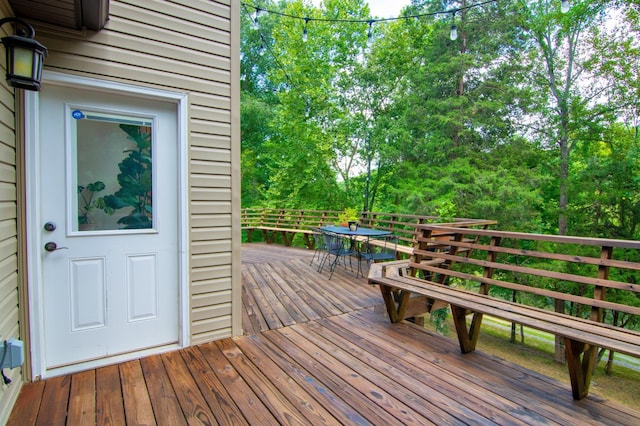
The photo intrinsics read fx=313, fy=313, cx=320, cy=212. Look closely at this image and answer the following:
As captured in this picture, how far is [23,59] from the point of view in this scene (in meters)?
1.44

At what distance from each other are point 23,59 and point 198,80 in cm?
113

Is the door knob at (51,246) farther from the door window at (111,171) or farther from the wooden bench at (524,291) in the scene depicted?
the wooden bench at (524,291)

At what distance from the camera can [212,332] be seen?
257 centimetres

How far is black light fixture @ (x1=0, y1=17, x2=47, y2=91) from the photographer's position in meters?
1.41

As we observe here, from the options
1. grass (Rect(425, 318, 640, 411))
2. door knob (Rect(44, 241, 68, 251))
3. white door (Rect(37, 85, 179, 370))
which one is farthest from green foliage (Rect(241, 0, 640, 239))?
door knob (Rect(44, 241, 68, 251))

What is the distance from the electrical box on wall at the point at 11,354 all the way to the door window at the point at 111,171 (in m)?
0.80

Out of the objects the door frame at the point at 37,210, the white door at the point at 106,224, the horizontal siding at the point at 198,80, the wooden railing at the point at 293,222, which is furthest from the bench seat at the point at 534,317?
the wooden railing at the point at 293,222

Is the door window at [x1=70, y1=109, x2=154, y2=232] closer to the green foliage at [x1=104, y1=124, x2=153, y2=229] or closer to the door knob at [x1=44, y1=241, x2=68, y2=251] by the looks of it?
the green foliage at [x1=104, y1=124, x2=153, y2=229]

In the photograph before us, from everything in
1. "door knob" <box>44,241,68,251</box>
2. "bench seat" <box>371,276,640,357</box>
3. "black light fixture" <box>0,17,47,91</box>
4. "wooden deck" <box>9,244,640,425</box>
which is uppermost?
"black light fixture" <box>0,17,47,91</box>

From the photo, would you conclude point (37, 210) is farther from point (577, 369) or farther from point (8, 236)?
point (577, 369)

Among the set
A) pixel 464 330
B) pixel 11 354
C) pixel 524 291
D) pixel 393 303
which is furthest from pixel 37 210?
pixel 524 291

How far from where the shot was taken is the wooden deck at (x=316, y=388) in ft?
5.48

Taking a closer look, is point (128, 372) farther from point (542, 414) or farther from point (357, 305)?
point (542, 414)

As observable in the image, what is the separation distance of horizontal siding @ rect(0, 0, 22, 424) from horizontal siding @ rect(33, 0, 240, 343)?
50 centimetres
